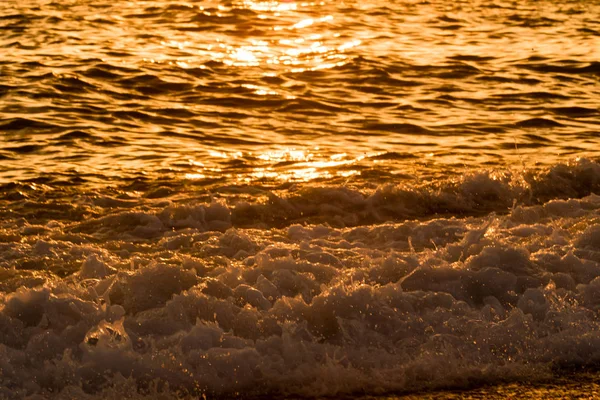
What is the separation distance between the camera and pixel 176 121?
12523mm

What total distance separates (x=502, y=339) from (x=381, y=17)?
16.4 metres

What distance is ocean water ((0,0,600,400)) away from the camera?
18.0 ft

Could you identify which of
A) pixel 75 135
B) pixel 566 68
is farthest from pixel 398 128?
pixel 566 68

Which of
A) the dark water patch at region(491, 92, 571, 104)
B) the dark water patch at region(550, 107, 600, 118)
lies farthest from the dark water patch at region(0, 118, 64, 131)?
the dark water patch at region(550, 107, 600, 118)

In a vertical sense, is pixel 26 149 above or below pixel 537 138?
above

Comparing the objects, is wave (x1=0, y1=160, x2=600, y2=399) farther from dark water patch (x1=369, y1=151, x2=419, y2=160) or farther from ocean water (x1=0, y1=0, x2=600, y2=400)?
dark water patch (x1=369, y1=151, x2=419, y2=160)

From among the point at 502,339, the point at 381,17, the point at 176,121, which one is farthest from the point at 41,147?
the point at 381,17

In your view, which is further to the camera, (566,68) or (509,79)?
(566,68)

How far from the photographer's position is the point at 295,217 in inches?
330

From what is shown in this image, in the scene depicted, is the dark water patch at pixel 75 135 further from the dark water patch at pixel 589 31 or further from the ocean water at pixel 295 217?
the dark water patch at pixel 589 31

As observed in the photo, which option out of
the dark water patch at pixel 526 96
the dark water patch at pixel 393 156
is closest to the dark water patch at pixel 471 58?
the dark water patch at pixel 526 96

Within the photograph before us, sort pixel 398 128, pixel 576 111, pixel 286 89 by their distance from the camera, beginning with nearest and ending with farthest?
1. pixel 398 128
2. pixel 576 111
3. pixel 286 89

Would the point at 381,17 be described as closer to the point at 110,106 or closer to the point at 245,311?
the point at 110,106

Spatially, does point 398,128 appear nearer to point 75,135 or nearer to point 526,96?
point 526,96
